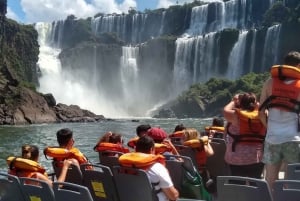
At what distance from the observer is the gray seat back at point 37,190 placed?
5188 mm

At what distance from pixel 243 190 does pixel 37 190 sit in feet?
6.55

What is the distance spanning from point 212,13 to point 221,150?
10427 cm

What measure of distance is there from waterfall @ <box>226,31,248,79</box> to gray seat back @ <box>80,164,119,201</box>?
82950 millimetres

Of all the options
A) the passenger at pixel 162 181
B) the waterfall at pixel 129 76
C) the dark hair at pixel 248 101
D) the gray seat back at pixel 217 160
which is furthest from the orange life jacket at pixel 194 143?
the waterfall at pixel 129 76

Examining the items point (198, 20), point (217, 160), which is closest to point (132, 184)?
point (217, 160)

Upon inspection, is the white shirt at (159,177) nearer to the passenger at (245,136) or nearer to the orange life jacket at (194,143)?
the passenger at (245,136)

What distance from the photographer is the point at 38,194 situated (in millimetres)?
5289

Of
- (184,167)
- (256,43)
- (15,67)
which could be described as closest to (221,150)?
(184,167)

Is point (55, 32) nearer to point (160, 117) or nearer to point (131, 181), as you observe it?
point (160, 117)

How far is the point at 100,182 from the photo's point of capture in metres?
6.00

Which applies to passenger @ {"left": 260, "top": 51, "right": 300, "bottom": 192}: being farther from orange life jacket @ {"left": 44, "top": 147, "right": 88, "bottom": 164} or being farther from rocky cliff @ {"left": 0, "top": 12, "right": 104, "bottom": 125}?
rocky cliff @ {"left": 0, "top": 12, "right": 104, "bottom": 125}

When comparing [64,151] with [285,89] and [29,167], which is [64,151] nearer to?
[29,167]

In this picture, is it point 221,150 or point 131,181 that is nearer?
point 131,181

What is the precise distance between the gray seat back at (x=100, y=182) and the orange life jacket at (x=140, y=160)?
0.39 m
